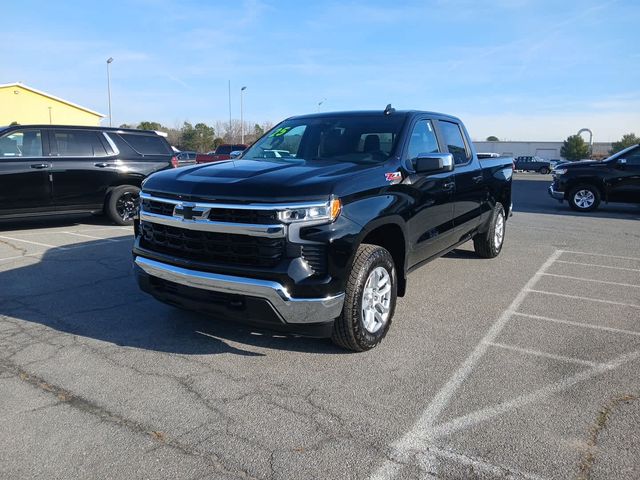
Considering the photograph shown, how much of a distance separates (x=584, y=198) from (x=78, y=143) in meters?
12.6

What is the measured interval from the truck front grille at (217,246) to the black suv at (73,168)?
17.5ft

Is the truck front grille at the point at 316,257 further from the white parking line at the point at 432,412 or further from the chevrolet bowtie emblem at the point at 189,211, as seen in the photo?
the white parking line at the point at 432,412

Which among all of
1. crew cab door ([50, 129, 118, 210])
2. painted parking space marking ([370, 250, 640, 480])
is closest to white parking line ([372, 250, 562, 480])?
painted parking space marking ([370, 250, 640, 480])

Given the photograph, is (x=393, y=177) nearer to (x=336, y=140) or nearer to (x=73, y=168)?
(x=336, y=140)

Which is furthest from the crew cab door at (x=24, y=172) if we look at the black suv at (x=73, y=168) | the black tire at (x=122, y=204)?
the black tire at (x=122, y=204)

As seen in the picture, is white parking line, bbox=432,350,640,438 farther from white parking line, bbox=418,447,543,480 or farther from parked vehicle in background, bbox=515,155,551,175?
parked vehicle in background, bbox=515,155,551,175

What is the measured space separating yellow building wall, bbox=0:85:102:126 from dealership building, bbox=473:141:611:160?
209 feet

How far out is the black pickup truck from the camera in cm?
343

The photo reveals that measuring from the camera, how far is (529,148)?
9119cm

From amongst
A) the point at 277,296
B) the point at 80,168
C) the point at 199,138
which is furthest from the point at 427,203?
the point at 199,138

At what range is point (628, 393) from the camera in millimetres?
3369

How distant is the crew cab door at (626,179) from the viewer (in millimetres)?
12875

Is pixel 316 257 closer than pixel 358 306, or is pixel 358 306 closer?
pixel 316 257

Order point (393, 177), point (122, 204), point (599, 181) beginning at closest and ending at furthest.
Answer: point (393, 177), point (122, 204), point (599, 181)
